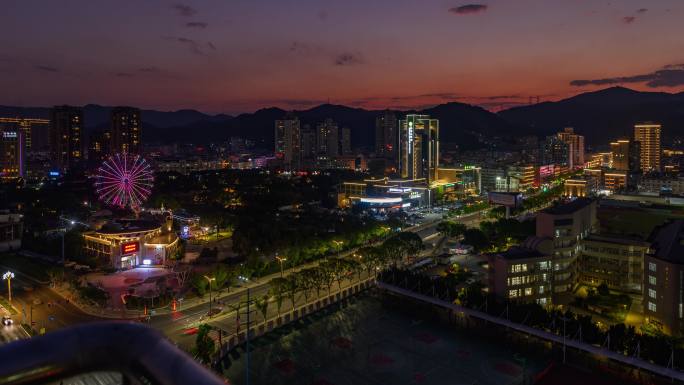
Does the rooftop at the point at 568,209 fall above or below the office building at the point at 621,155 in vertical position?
below

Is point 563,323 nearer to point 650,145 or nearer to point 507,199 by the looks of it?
point 507,199

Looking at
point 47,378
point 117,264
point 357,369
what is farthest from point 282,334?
point 47,378

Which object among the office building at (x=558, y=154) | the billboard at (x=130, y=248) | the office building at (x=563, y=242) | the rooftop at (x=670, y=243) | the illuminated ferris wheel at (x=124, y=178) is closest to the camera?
the rooftop at (x=670, y=243)

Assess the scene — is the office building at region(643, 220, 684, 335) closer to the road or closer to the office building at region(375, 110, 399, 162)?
the road

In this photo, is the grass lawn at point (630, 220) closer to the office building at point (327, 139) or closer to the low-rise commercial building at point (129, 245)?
the low-rise commercial building at point (129, 245)

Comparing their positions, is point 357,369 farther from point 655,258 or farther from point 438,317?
point 655,258

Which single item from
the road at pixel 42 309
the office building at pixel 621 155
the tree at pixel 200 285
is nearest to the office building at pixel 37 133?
the road at pixel 42 309
